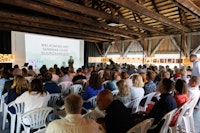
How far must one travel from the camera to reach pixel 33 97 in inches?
115

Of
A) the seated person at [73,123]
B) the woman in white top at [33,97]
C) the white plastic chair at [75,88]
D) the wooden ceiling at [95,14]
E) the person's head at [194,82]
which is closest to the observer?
the seated person at [73,123]

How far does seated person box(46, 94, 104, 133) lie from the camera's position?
1608 millimetres

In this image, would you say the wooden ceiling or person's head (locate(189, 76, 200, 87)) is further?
the wooden ceiling

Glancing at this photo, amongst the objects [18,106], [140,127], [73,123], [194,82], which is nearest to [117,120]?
[140,127]

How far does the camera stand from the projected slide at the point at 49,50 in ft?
35.4

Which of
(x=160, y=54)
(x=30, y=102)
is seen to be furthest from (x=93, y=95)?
(x=160, y=54)

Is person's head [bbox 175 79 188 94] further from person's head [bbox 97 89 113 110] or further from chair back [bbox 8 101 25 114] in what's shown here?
chair back [bbox 8 101 25 114]

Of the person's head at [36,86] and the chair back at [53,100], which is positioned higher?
the person's head at [36,86]

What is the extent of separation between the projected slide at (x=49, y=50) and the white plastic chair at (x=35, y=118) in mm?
8529

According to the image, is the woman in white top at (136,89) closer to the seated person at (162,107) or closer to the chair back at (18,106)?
the seated person at (162,107)

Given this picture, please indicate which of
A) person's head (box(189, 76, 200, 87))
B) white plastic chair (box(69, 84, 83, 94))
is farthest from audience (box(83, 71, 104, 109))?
person's head (box(189, 76, 200, 87))

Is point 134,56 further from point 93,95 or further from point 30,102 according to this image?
point 30,102

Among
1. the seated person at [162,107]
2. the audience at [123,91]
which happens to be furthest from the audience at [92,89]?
the seated person at [162,107]

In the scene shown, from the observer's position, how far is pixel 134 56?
1397 cm
